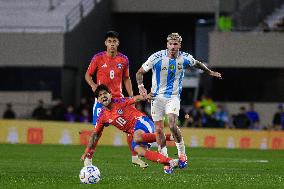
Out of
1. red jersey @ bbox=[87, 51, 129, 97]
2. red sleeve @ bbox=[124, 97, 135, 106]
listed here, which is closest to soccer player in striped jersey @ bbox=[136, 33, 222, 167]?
red jersey @ bbox=[87, 51, 129, 97]

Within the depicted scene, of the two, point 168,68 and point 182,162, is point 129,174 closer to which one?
point 182,162

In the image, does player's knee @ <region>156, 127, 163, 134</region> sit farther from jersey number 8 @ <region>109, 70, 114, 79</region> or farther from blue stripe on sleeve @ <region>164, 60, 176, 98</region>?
jersey number 8 @ <region>109, 70, 114, 79</region>

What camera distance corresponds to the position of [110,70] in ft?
58.6

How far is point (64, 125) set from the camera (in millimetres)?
32969

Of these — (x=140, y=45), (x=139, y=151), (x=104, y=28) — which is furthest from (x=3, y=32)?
(x=139, y=151)

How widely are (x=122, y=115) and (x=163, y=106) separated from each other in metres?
2.08

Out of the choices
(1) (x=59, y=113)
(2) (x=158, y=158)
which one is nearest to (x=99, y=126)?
(2) (x=158, y=158)

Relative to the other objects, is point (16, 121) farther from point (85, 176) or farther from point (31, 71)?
point (85, 176)

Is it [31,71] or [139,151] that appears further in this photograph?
[31,71]

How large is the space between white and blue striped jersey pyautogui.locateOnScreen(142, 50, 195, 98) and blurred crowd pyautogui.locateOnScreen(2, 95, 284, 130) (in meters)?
15.9

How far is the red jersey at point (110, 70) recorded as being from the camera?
58.6 ft

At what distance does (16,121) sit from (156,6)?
419 inches

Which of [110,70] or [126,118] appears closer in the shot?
[126,118]

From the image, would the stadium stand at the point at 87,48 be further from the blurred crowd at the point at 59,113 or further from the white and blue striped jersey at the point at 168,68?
the white and blue striped jersey at the point at 168,68
